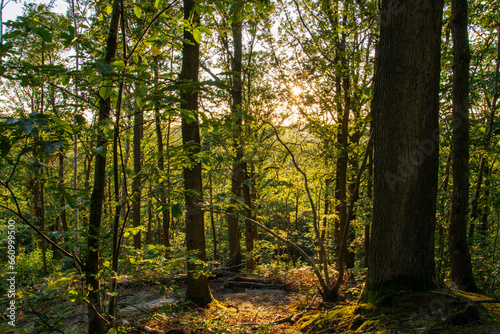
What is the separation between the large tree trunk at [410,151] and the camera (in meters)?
2.77

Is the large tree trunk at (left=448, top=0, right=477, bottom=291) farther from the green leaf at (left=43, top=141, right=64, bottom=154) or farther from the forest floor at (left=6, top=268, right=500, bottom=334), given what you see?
the green leaf at (left=43, top=141, right=64, bottom=154)

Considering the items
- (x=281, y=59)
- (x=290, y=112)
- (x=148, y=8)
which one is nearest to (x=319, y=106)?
(x=290, y=112)

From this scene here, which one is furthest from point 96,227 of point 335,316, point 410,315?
point 410,315

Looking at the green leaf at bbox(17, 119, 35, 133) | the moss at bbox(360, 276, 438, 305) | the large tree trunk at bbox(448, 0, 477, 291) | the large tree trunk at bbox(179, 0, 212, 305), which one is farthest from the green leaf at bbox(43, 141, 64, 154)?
the large tree trunk at bbox(448, 0, 477, 291)

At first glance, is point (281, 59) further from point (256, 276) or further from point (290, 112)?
point (256, 276)

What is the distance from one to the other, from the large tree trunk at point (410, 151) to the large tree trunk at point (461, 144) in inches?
93.7

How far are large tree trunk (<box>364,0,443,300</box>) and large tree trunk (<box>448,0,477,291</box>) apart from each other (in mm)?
2379

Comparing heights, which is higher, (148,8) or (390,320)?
(148,8)

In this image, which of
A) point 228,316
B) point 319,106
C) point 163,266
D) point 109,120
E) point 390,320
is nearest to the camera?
point 109,120

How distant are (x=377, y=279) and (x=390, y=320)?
19.3 inches

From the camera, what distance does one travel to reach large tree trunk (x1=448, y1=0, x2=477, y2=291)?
183 inches

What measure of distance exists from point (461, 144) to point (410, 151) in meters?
2.65

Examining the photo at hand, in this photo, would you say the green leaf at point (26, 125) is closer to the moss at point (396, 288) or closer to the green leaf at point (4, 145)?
the green leaf at point (4, 145)

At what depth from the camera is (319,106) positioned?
8188mm
